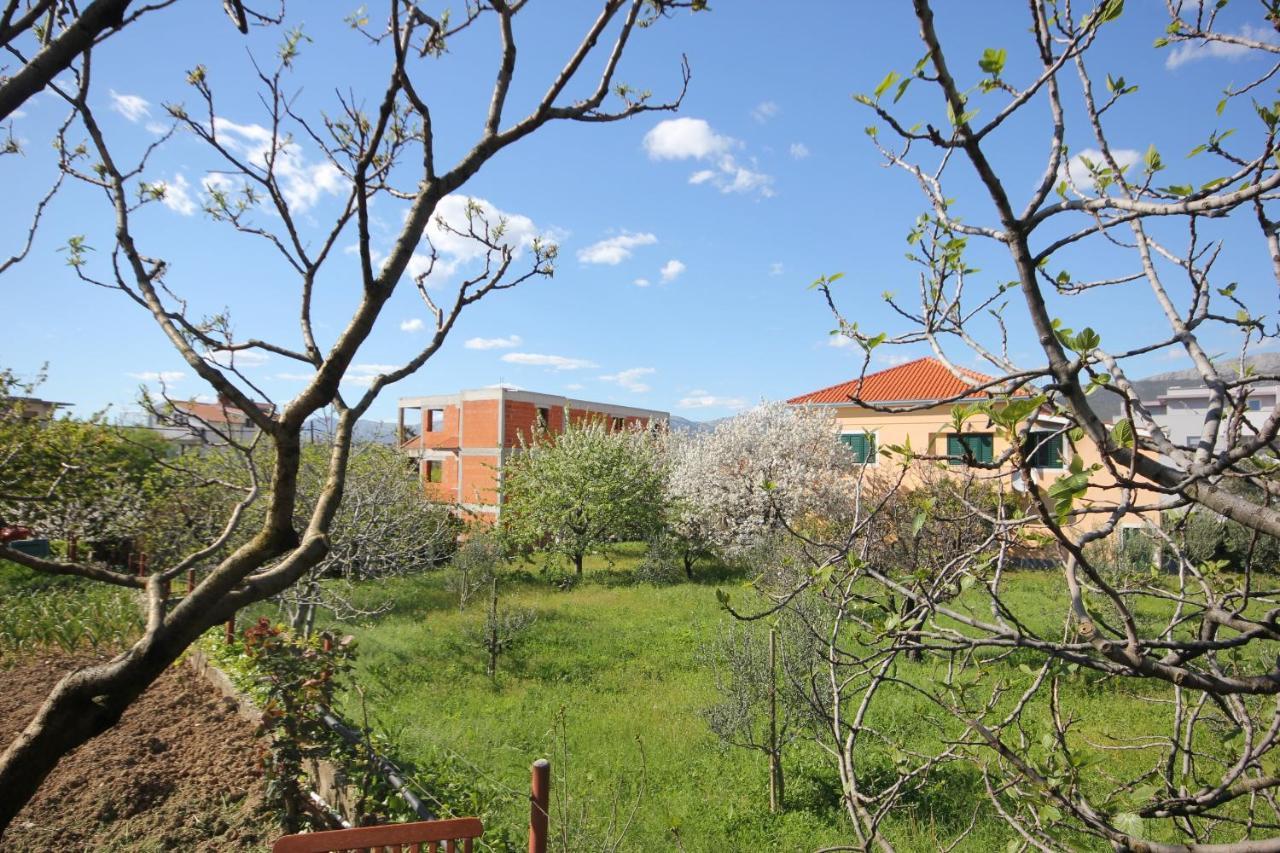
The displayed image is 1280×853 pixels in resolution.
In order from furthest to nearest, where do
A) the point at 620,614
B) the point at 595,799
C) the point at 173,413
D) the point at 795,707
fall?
the point at 620,614, the point at 795,707, the point at 595,799, the point at 173,413

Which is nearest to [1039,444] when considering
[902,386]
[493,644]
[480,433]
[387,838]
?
[387,838]

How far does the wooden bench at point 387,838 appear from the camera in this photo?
7.98ft

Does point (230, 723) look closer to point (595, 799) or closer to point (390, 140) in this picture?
point (595, 799)

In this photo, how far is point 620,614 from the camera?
41.7 feet

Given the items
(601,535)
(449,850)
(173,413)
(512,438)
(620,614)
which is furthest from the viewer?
(512,438)

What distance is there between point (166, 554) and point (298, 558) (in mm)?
9500

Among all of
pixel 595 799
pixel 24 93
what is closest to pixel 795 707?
pixel 595 799

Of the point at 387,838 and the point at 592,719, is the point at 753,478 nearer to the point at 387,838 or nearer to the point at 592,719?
the point at 592,719

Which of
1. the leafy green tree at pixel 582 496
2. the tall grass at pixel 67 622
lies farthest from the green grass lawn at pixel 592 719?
the leafy green tree at pixel 582 496

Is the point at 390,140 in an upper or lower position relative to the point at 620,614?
upper

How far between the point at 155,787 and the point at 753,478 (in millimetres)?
15297

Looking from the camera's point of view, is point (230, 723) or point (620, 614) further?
point (620, 614)

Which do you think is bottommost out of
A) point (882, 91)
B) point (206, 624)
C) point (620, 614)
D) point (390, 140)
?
point (620, 614)

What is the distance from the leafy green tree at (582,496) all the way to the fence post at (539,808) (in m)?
14.7
